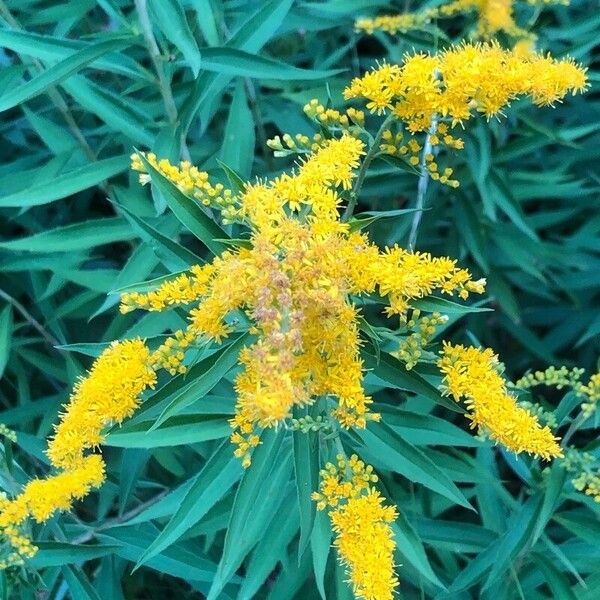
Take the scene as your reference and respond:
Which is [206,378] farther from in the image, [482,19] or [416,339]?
[482,19]

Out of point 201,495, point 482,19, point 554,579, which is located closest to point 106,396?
point 201,495

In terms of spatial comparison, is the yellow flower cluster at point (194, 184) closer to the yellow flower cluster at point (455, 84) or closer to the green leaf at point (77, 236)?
the yellow flower cluster at point (455, 84)

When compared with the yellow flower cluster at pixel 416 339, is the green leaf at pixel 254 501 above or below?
below

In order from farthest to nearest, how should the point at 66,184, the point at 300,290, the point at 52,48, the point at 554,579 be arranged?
1. the point at 66,184
2. the point at 52,48
3. the point at 554,579
4. the point at 300,290

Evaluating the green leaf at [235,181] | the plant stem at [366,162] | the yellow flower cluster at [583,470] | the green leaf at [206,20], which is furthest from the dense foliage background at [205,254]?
the plant stem at [366,162]

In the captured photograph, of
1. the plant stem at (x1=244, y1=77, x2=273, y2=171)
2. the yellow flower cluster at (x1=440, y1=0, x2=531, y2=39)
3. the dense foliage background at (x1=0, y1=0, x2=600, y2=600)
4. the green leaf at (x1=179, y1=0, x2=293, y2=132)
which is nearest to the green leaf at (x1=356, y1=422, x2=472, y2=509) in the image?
the dense foliage background at (x1=0, y1=0, x2=600, y2=600)

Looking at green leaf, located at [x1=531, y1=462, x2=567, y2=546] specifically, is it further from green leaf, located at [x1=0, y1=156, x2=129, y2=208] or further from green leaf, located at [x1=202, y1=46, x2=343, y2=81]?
green leaf, located at [x1=0, y1=156, x2=129, y2=208]
